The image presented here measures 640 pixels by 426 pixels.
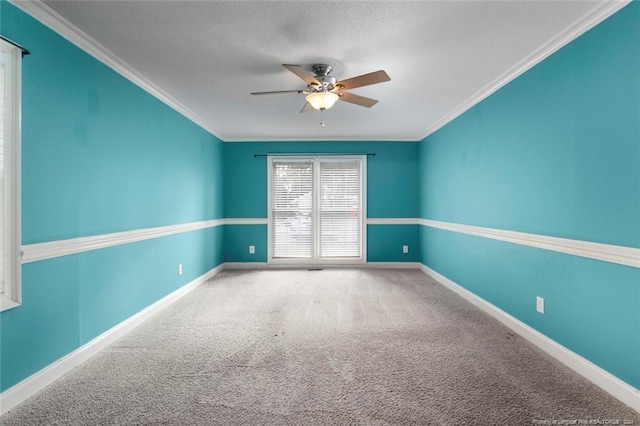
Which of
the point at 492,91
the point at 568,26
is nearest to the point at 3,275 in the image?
the point at 568,26

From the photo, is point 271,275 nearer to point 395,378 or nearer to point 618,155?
point 395,378

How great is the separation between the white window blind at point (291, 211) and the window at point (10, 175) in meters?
3.91

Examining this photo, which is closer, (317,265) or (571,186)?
(571,186)

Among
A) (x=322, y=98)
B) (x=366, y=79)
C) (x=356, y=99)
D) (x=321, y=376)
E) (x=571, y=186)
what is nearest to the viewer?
(x=321, y=376)

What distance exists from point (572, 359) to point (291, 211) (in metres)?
4.31

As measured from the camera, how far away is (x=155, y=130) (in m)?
3.19

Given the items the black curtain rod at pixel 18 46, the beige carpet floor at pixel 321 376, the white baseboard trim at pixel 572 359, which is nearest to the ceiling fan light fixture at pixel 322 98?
the black curtain rod at pixel 18 46

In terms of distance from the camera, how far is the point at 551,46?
7.34ft

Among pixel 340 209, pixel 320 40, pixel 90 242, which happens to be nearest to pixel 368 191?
pixel 340 209

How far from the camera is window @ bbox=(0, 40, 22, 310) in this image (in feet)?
5.53

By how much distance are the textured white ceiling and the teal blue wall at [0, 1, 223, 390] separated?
0.33 m

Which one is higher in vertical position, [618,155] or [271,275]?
[618,155]

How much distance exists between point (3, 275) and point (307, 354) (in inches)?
78.4

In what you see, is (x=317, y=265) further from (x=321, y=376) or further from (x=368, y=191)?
(x=321, y=376)
